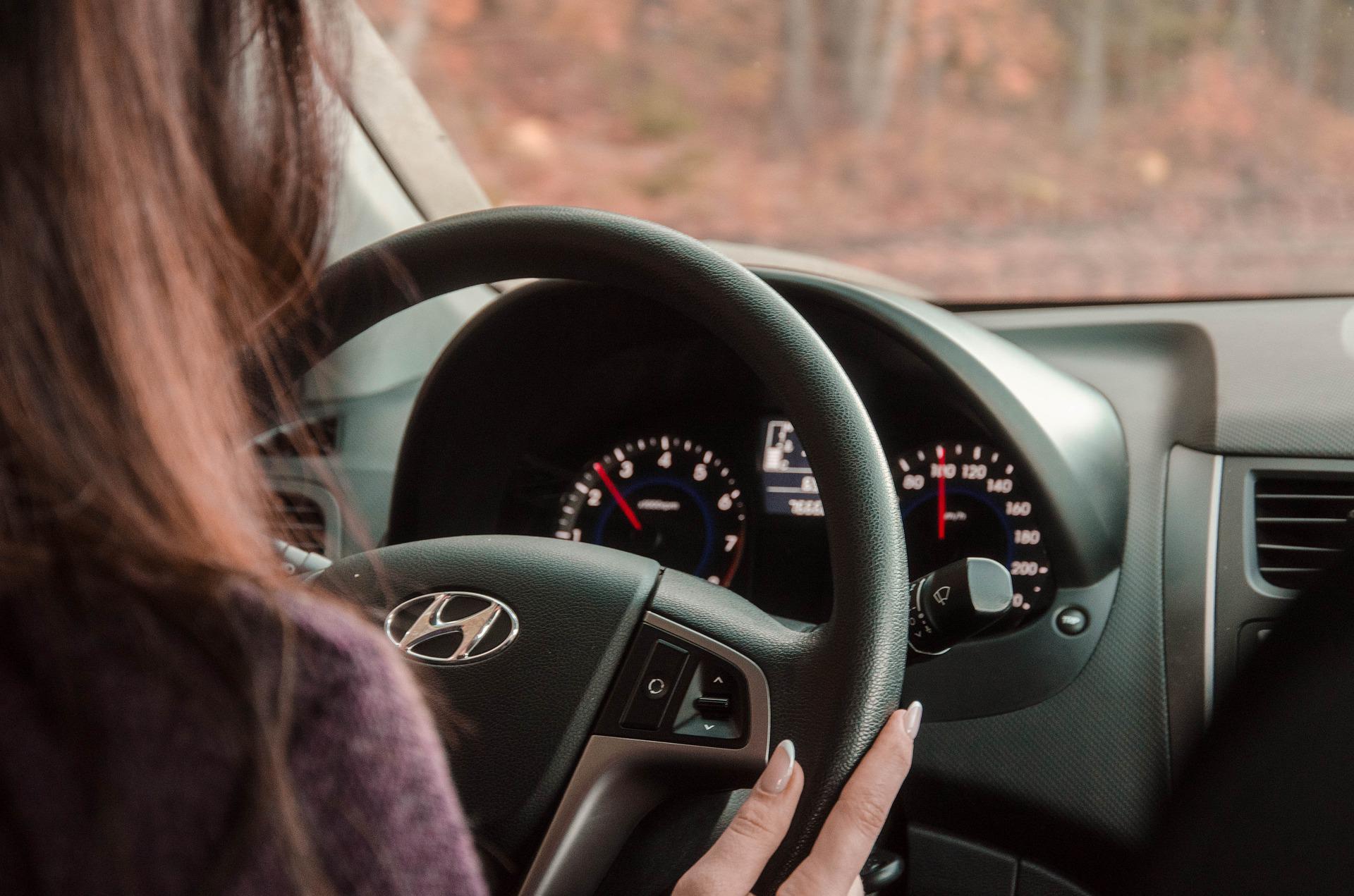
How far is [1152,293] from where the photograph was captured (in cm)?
167

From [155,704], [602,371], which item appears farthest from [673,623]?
[602,371]

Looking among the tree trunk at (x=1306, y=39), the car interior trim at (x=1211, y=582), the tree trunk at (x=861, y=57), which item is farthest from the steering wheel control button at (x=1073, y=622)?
the tree trunk at (x=861, y=57)

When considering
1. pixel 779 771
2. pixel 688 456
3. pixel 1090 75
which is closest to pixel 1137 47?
pixel 1090 75

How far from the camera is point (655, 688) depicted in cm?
98

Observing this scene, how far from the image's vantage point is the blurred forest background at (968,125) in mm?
2322

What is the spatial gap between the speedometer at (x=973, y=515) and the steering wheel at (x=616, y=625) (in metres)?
0.54

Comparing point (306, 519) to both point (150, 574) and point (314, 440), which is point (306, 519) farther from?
point (150, 574)

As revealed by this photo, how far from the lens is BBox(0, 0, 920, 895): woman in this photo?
46 cm

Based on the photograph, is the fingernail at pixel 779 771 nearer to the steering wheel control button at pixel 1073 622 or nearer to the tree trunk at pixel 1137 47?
the steering wheel control button at pixel 1073 622

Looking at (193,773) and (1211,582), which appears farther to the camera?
Answer: (1211,582)

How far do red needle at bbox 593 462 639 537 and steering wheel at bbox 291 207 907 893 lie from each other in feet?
1.92

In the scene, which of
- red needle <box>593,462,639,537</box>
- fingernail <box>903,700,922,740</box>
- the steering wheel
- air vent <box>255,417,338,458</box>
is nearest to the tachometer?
red needle <box>593,462,639,537</box>

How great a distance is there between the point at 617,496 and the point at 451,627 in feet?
2.15

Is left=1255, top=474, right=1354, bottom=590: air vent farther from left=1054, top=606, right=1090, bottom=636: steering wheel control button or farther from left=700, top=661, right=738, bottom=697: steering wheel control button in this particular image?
left=700, top=661, right=738, bottom=697: steering wheel control button
